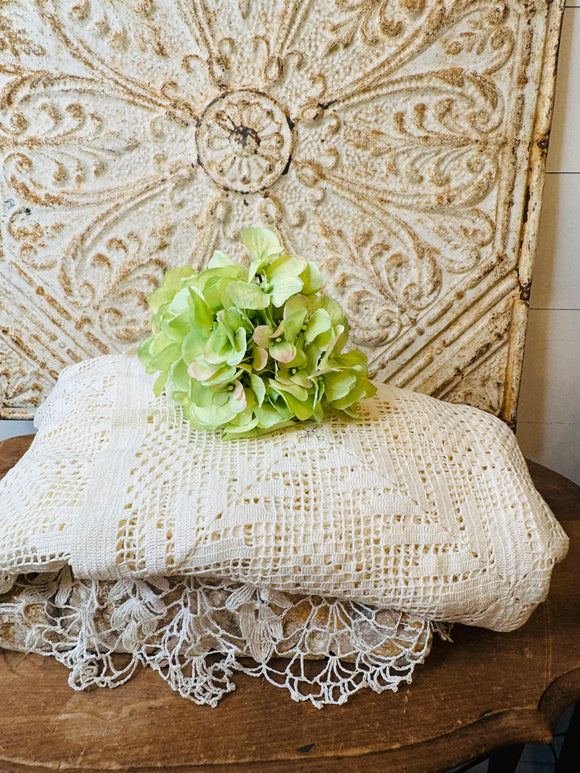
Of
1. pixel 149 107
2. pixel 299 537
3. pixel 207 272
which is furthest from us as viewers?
pixel 149 107

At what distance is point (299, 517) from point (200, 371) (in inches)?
6.1

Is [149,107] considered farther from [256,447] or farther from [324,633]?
[324,633]

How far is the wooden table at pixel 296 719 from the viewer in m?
0.41

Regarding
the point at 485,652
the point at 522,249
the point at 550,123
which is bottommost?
the point at 485,652

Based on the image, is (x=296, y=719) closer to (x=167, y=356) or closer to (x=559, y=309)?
(x=167, y=356)

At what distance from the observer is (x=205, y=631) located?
486mm

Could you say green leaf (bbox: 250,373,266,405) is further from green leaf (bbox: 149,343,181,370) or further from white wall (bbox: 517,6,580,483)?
white wall (bbox: 517,6,580,483)

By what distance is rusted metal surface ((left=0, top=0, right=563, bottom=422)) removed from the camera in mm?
698

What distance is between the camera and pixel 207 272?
1.81 feet

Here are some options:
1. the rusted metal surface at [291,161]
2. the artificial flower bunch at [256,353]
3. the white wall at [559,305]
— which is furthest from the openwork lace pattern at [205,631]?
the white wall at [559,305]

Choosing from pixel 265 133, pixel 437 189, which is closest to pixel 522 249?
pixel 437 189

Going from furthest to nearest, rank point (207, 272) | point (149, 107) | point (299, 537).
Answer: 1. point (149, 107)
2. point (207, 272)
3. point (299, 537)

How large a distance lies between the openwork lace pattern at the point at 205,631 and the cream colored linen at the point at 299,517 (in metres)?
0.03

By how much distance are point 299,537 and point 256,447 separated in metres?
0.10
